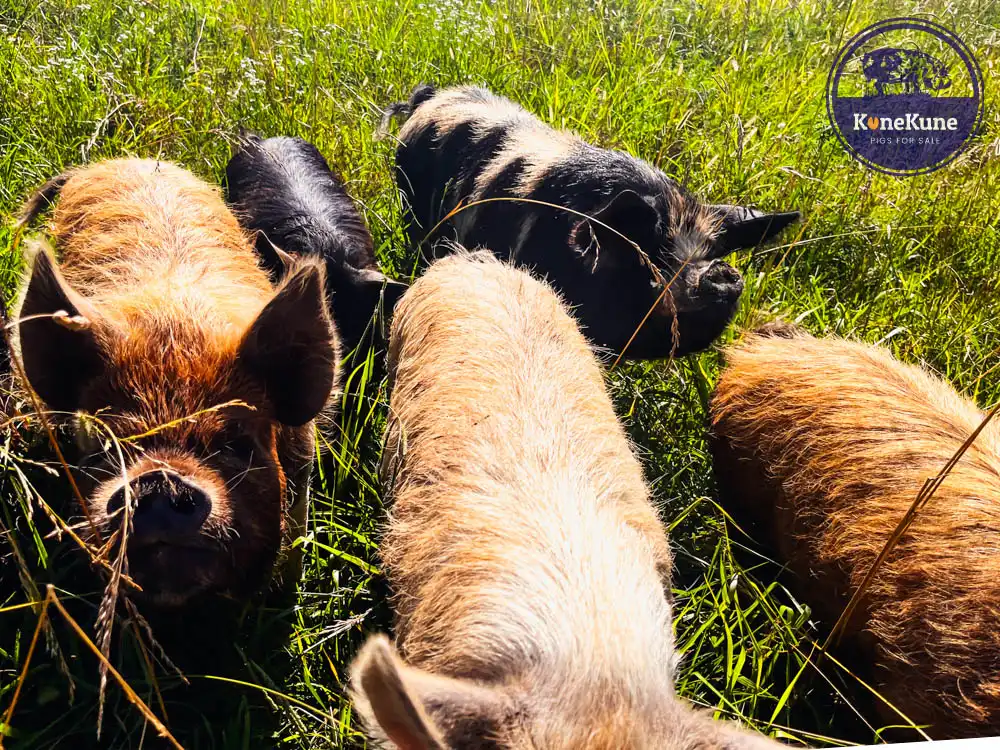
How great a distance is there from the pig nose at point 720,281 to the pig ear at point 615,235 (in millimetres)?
266

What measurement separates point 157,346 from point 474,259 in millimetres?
1301

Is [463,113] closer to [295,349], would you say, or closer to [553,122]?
[553,122]

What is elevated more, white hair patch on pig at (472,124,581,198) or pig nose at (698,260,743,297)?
white hair patch on pig at (472,124,581,198)

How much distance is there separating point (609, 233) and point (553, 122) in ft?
5.04

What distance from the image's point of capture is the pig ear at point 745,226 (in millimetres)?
3765

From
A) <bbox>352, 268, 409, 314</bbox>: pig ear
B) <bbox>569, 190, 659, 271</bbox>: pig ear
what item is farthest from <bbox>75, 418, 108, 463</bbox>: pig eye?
<bbox>569, 190, 659, 271</bbox>: pig ear

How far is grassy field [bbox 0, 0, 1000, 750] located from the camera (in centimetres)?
251

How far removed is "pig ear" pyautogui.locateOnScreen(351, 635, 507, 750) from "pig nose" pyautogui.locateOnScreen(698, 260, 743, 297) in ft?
7.52

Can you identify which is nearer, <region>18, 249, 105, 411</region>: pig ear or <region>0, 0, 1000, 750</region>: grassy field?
<region>18, 249, 105, 411</region>: pig ear

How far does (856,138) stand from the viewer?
442 cm

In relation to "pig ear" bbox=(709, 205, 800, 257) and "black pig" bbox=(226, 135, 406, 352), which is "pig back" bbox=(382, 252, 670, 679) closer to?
"black pig" bbox=(226, 135, 406, 352)

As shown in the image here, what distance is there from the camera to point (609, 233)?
11.6ft

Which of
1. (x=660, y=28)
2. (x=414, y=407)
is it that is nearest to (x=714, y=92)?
(x=660, y=28)

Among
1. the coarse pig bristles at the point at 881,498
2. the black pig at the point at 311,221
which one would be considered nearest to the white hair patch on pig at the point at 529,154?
the black pig at the point at 311,221
